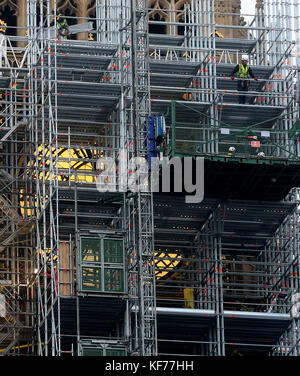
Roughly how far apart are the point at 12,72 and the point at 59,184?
619 centimetres

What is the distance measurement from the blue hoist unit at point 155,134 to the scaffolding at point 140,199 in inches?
15.1

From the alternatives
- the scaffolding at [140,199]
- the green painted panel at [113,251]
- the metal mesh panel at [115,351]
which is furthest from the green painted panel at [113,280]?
the metal mesh panel at [115,351]

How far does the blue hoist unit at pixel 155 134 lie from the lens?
223 ft

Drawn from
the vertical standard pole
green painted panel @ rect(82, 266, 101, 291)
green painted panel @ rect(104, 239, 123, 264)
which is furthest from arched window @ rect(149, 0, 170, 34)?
green painted panel @ rect(82, 266, 101, 291)

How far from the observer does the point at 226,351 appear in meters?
71.1

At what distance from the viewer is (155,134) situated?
68125mm

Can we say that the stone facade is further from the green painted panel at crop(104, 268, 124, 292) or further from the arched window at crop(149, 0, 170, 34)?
the green painted panel at crop(104, 268, 124, 292)

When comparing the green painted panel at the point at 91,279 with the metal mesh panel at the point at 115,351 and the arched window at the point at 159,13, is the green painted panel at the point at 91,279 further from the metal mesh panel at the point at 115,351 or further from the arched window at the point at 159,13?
the arched window at the point at 159,13

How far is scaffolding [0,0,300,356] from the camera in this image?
67.2 metres

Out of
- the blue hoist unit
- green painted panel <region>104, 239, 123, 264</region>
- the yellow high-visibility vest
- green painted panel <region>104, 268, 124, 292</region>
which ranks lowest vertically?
green painted panel <region>104, 268, 124, 292</region>

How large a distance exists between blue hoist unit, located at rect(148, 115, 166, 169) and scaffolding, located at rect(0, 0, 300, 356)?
1.26 ft

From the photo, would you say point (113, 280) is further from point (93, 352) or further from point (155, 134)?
point (155, 134)
